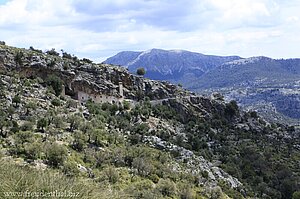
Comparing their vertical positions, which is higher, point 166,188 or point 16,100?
point 16,100

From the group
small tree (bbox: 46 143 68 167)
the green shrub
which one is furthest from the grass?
the green shrub

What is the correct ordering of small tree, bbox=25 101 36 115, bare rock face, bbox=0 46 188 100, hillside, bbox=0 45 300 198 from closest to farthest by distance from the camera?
hillside, bbox=0 45 300 198 < small tree, bbox=25 101 36 115 < bare rock face, bbox=0 46 188 100

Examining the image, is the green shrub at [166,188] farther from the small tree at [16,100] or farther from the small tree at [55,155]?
the small tree at [16,100]

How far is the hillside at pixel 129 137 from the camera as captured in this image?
1428 inches

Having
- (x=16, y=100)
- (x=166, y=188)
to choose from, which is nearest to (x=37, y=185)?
(x=166, y=188)

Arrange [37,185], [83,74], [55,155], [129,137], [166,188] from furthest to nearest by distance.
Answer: [83,74] → [129,137] → [166,188] → [55,155] → [37,185]

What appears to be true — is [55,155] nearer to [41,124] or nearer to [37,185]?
[41,124]

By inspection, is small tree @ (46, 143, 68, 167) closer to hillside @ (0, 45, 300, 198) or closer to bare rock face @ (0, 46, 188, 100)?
hillside @ (0, 45, 300, 198)

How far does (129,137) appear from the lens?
56.1 meters

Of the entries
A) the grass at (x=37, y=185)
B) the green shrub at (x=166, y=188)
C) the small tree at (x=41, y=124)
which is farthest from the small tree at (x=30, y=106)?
the grass at (x=37, y=185)

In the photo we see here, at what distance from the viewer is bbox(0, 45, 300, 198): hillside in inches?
1428

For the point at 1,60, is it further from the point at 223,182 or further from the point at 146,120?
the point at 223,182

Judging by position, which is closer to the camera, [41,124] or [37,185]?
[37,185]

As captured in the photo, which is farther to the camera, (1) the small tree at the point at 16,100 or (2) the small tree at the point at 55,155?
(1) the small tree at the point at 16,100
